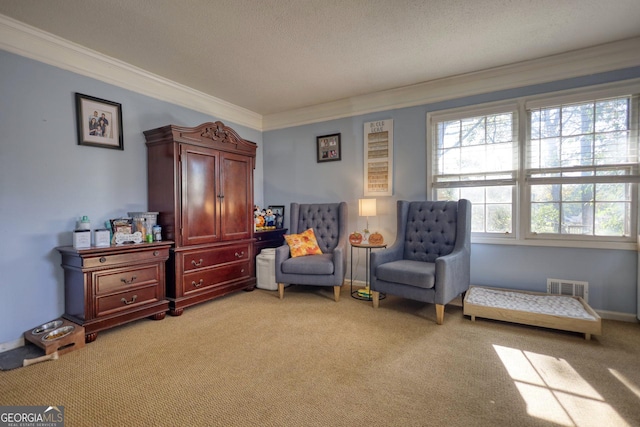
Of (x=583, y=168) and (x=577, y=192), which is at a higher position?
(x=583, y=168)

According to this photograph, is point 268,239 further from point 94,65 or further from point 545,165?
point 545,165

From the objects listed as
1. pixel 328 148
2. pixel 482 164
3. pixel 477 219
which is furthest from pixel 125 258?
pixel 482 164

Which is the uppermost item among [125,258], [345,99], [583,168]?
[345,99]

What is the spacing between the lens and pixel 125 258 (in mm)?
2664

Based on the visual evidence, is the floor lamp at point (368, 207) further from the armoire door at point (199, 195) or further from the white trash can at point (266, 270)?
the armoire door at point (199, 195)

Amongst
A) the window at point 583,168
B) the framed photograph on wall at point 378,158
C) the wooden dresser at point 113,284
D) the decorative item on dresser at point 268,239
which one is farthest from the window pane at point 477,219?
the wooden dresser at point 113,284

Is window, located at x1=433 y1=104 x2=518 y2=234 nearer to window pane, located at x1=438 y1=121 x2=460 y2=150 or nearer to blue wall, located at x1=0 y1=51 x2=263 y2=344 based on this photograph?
window pane, located at x1=438 y1=121 x2=460 y2=150

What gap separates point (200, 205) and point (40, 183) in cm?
128

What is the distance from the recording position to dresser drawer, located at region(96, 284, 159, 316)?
2520mm

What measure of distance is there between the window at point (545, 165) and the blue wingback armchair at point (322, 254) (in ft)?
4.14

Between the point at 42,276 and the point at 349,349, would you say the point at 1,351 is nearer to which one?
the point at 42,276

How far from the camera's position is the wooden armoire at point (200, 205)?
307 cm

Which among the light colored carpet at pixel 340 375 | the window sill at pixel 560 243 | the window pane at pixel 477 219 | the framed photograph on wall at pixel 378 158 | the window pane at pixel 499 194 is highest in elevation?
the framed photograph on wall at pixel 378 158

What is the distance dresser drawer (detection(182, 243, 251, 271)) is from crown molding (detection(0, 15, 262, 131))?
1803mm
